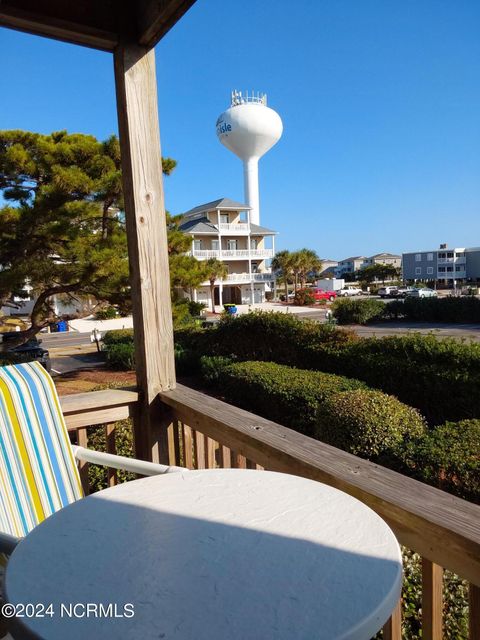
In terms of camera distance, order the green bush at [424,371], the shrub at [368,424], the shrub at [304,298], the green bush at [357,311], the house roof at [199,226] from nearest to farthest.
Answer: the shrub at [368,424], the green bush at [424,371], the green bush at [357,311], the house roof at [199,226], the shrub at [304,298]

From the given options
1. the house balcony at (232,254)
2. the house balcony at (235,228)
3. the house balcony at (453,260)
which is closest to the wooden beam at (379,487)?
the house balcony at (232,254)

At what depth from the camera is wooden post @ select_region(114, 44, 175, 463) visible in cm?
188

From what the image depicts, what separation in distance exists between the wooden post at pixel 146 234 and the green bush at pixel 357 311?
21800 millimetres

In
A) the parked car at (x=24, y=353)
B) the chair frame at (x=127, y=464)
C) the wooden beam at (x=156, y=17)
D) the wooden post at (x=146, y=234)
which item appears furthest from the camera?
the parked car at (x=24, y=353)

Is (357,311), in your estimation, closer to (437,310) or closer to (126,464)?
(437,310)

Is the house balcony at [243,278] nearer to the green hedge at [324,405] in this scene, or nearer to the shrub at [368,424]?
the green hedge at [324,405]

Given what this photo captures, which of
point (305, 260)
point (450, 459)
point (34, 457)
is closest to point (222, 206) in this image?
point (305, 260)

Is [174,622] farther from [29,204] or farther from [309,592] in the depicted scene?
[29,204]

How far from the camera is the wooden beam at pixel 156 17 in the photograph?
→ 5.22 feet

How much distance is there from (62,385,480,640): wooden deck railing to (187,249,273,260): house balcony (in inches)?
1164

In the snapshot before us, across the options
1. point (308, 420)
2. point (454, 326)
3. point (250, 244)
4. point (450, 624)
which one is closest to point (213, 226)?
point (250, 244)

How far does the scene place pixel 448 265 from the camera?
6106cm

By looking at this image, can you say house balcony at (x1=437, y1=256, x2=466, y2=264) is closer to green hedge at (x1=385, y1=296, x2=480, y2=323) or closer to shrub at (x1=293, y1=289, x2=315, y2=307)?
shrub at (x1=293, y1=289, x2=315, y2=307)

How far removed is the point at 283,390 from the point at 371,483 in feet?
19.2
